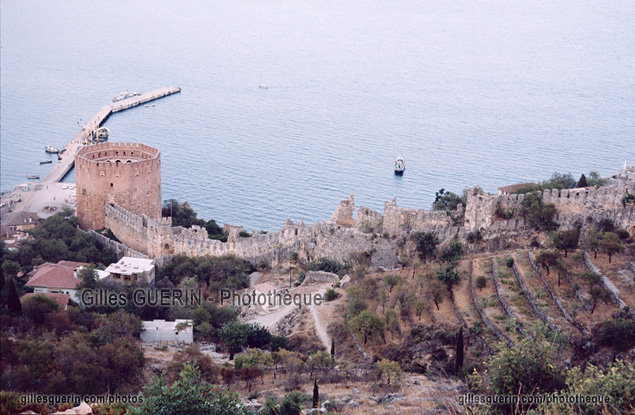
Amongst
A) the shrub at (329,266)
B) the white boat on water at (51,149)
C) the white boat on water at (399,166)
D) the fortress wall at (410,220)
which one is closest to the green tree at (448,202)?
the fortress wall at (410,220)

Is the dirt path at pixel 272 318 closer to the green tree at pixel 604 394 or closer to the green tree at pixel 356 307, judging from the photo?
the green tree at pixel 356 307

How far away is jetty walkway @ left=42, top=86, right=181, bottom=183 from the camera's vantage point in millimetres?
59031

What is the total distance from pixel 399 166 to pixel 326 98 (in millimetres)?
25772

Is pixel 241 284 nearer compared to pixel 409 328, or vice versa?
pixel 409 328

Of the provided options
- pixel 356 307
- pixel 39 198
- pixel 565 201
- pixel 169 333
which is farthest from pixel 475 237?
pixel 39 198

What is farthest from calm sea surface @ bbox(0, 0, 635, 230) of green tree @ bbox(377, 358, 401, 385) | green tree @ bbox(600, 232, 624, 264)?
green tree @ bbox(377, 358, 401, 385)

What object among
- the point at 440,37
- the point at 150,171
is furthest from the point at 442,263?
the point at 440,37

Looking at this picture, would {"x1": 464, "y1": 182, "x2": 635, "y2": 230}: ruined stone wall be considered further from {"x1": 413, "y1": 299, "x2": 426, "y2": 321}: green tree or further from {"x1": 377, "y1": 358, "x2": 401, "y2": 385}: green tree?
{"x1": 377, "y1": 358, "x2": 401, "y2": 385}: green tree

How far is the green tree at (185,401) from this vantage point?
16156 millimetres

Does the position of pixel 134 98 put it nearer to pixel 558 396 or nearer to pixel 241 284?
pixel 241 284

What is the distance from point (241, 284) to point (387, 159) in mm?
34040

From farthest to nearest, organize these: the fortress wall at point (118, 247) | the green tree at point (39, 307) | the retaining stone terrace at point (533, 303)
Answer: the fortress wall at point (118, 247) < the green tree at point (39, 307) < the retaining stone terrace at point (533, 303)

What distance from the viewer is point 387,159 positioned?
2509 inches

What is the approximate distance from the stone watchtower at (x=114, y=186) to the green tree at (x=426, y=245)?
1467 centimetres
